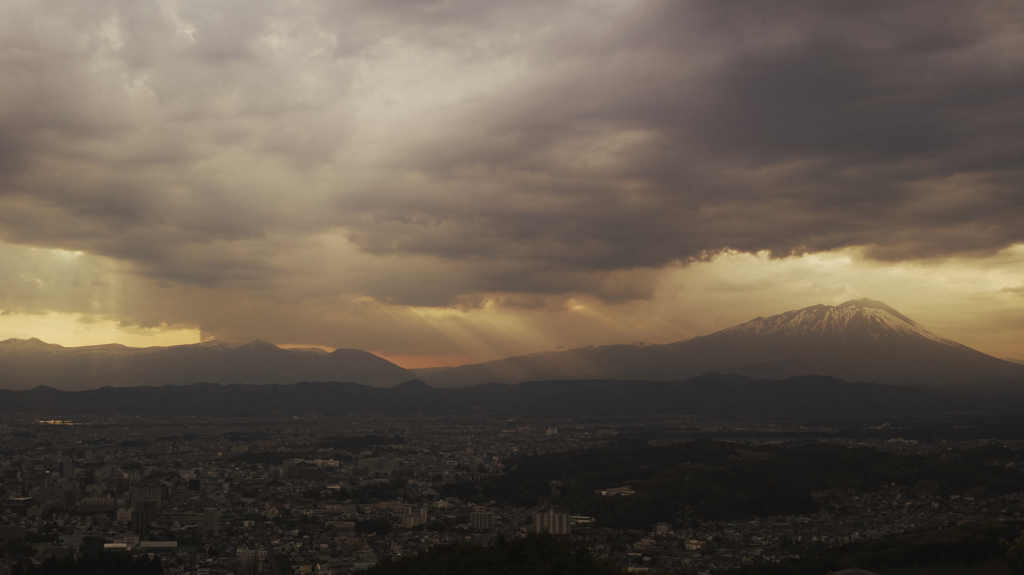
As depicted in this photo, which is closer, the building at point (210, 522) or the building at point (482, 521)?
the building at point (210, 522)

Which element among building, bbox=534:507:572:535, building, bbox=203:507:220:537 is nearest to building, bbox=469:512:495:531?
building, bbox=534:507:572:535

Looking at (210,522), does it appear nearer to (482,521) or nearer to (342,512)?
(342,512)

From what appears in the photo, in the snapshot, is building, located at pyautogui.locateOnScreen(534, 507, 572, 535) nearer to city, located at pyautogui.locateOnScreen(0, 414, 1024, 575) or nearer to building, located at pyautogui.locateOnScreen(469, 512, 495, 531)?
city, located at pyautogui.locateOnScreen(0, 414, 1024, 575)

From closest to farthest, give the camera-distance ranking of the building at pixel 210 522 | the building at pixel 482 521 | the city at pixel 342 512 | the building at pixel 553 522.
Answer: the city at pixel 342 512 → the building at pixel 210 522 → the building at pixel 553 522 → the building at pixel 482 521

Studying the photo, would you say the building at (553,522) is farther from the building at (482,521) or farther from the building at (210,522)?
the building at (210,522)

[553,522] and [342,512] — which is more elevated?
[553,522]

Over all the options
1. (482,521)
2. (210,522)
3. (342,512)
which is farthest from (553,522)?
(210,522)

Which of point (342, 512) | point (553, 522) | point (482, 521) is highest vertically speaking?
point (553, 522)

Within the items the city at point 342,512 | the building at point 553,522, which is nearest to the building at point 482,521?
the city at point 342,512

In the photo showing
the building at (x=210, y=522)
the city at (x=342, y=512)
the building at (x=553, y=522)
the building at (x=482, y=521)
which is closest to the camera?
the city at (x=342, y=512)

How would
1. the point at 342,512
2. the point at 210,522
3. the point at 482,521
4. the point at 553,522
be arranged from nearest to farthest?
the point at 210,522, the point at 553,522, the point at 482,521, the point at 342,512

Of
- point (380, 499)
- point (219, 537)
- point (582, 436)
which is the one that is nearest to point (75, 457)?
point (380, 499)
